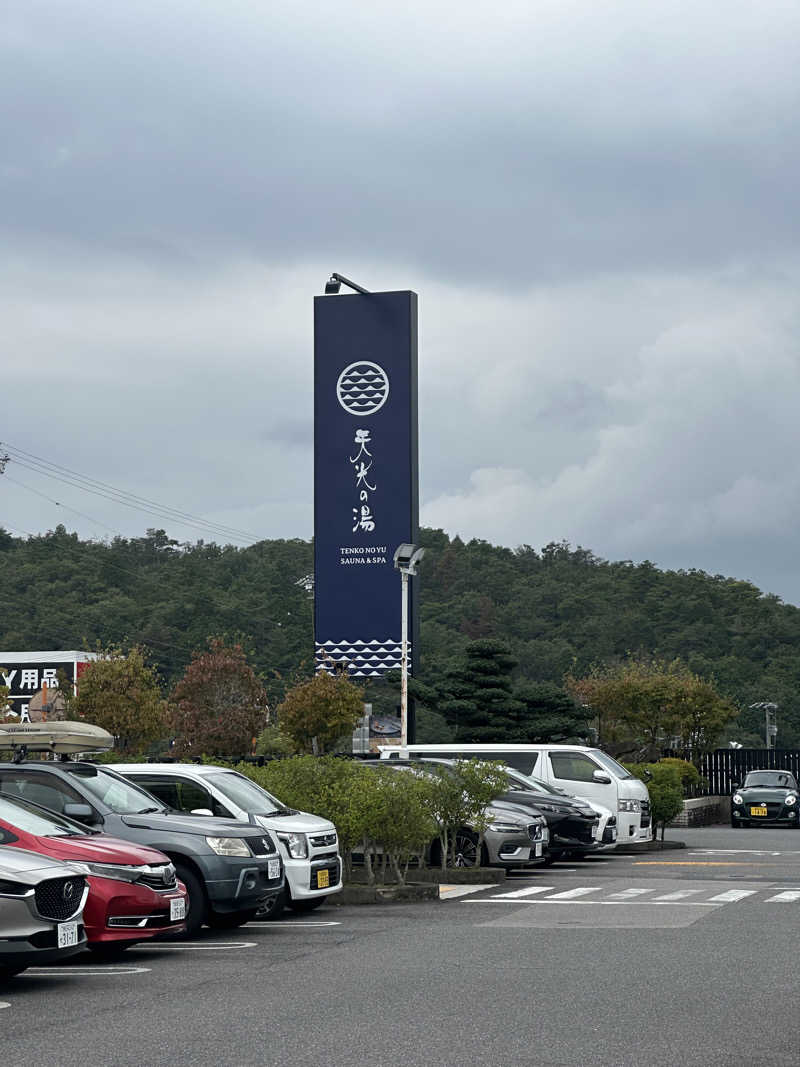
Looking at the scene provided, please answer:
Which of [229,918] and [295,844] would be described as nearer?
[229,918]

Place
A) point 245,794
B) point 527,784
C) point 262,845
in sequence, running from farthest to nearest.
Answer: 1. point 527,784
2. point 245,794
3. point 262,845

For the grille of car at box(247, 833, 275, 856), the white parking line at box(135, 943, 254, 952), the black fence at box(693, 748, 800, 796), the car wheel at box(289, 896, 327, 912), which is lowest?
the white parking line at box(135, 943, 254, 952)

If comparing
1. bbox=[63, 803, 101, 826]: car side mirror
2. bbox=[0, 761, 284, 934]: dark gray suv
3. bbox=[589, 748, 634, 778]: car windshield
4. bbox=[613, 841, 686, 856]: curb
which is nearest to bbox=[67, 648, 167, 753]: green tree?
bbox=[613, 841, 686, 856]: curb

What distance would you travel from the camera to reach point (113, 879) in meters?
12.4

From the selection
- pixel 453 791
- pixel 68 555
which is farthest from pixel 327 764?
pixel 68 555

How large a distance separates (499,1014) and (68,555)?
309ft

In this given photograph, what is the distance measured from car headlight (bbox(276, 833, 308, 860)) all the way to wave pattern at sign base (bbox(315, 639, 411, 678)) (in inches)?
1013

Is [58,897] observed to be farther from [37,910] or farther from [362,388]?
[362,388]

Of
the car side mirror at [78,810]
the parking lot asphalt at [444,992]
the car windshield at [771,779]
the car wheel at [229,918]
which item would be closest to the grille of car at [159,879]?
the parking lot asphalt at [444,992]

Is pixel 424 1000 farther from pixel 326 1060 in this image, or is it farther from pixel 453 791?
pixel 453 791

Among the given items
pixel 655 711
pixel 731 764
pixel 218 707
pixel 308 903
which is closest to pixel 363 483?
pixel 218 707

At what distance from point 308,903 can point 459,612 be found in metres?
74.6

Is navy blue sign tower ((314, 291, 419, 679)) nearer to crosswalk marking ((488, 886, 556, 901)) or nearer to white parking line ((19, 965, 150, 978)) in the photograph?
crosswalk marking ((488, 886, 556, 901))

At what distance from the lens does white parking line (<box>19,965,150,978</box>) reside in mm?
12180
